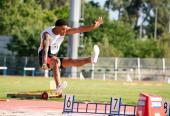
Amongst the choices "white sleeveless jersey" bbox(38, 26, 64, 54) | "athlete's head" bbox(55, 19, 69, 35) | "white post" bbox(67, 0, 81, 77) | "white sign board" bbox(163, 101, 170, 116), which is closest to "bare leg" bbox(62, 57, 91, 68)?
"white sleeveless jersey" bbox(38, 26, 64, 54)

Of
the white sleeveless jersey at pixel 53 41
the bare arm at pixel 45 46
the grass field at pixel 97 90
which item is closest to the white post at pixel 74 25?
the grass field at pixel 97 90

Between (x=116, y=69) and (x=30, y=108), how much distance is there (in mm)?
40221

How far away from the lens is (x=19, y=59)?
58.4m

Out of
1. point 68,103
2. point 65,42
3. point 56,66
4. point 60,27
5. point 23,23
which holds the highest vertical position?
point 23,23

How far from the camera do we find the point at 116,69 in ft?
181

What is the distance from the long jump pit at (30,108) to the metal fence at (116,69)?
1423 inches

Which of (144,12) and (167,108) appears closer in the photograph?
(167,108)

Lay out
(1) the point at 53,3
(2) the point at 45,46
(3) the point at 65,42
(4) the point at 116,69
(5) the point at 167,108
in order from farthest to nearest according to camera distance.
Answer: (1) the point at 53,3 < (3) the point at 65,42 < (4) the point at 116,69 < (2) the point at 45,46 < (5) the point at 167,108

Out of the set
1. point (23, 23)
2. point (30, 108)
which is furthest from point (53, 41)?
point (23, 23)

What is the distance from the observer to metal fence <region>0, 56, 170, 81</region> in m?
54.8

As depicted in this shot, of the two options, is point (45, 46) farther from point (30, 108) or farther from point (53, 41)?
point (30, 108)

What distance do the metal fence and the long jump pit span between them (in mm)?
36153

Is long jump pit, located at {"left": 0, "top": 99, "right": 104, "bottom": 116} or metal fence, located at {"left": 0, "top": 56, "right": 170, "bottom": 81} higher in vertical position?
metal fence, located at {"left": 0, "top": 56, "right": 170, "bottom": 81}

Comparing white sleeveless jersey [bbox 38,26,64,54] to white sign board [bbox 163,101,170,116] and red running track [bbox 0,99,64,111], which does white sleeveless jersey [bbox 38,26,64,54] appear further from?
white sign board [bbox 163,101,170,116]
